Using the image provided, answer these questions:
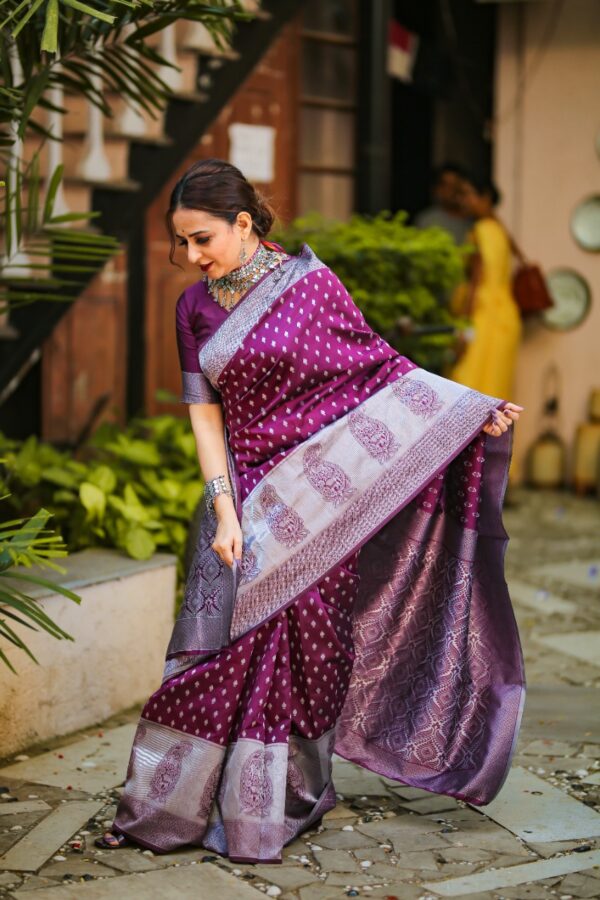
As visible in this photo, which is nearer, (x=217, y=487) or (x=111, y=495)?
(x=217, y=487)

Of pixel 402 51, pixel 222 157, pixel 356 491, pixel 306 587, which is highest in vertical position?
pixel 402 51

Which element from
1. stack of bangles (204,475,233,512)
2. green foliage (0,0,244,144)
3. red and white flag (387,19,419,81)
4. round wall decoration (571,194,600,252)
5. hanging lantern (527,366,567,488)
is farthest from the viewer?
hanging lantern (527,366,567,488)

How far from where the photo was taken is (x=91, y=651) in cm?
426

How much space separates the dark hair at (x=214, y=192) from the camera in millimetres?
3225

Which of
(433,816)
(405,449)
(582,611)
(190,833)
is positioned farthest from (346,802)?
(582,611)

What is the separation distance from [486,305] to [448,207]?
2.23 ft

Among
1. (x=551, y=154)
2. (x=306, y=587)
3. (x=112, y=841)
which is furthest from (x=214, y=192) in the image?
(x=551, y=154)

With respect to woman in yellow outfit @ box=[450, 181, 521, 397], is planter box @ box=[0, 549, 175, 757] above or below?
below

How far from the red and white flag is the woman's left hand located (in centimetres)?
579

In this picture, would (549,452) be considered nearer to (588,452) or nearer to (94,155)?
(588,452)

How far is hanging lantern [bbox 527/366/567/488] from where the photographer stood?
895 centimetres

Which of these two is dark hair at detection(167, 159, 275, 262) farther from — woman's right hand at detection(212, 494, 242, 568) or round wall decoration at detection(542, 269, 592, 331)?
round wall decoration at detection(542, 269, 592, 331)

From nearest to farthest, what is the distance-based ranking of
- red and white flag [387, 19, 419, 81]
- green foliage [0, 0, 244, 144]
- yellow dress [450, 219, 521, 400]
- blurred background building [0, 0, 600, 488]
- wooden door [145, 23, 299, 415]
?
green foliage [0, 0, 244, 144] < blurred background building [0, 0, 600, 488] < wooden door [145, 23, 299, 415] < yellow dress [450, 219, 521, 400] < red and white flag [387, 19, 419, 81]

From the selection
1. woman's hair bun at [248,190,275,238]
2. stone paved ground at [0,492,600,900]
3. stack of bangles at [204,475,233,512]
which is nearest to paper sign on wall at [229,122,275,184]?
stone paved ground at [0,492,600,900]
